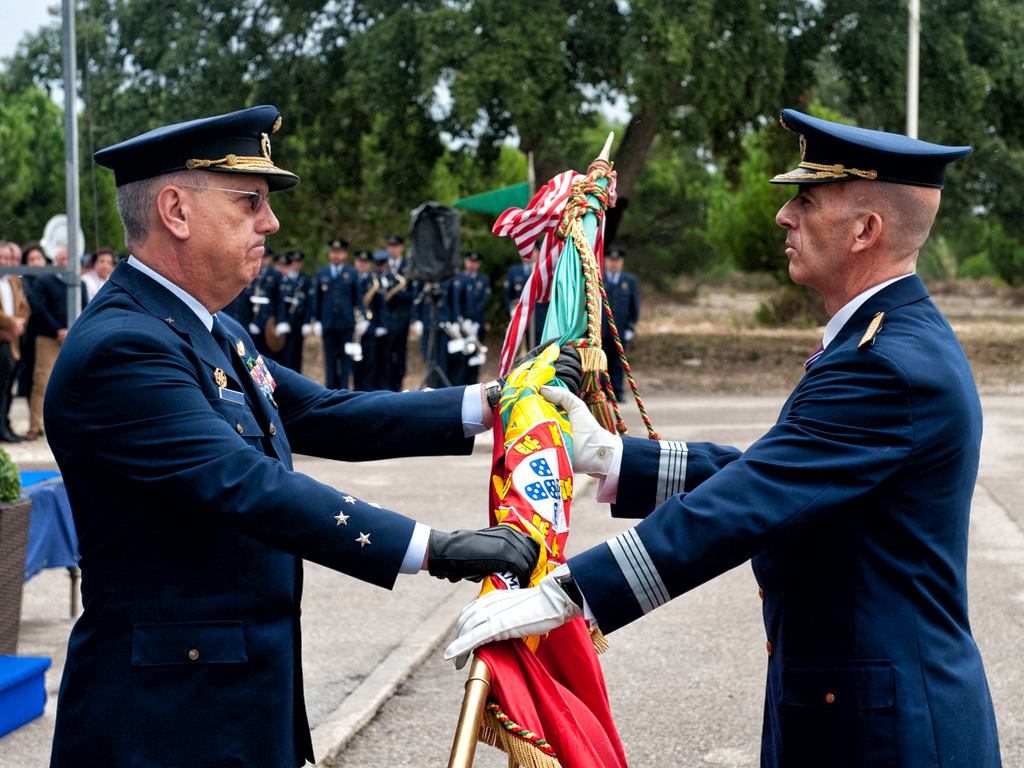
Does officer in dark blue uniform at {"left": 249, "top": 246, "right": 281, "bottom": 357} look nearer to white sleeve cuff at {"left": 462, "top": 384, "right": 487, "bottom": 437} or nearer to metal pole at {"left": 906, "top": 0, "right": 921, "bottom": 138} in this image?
metal pole at {"left": 906, "top": 0, "right": 921, "bottom": 138}

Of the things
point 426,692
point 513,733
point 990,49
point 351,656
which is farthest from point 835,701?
point 990,49

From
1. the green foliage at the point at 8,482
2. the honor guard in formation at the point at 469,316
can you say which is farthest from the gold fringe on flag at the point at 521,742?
the honor guard in formation at the point at 469,316

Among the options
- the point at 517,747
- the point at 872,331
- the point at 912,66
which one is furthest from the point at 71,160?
the point at 912,66

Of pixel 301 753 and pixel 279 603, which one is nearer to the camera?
pixel 279 603

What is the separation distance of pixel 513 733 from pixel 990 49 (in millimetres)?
21189

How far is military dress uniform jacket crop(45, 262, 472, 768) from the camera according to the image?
234 centimetres

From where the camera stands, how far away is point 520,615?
8.07 ft

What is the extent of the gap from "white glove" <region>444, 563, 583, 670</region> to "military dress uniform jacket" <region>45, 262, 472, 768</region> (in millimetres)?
208

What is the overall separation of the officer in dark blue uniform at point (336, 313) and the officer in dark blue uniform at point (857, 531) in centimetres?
1471

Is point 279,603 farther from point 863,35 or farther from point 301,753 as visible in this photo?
point 863,35

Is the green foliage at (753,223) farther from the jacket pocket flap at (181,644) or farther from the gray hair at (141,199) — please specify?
the jacket pocket flap at (181,644)

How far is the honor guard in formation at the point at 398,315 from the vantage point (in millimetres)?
17375

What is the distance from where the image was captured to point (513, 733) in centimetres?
258

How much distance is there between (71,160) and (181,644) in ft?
24.0
